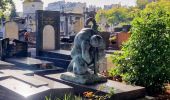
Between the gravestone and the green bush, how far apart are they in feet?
23.2

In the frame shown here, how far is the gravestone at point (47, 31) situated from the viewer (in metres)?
14.6

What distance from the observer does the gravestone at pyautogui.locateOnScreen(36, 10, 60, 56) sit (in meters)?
14.6

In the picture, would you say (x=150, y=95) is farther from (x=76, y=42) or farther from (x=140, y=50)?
(x=76, y=42)

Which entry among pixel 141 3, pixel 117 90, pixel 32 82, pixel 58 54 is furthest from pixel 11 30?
pixel 141 3

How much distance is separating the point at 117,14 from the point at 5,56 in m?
Result: 69.5

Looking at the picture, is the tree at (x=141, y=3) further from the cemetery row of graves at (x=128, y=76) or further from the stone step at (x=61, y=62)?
the cemetery row of graves at (x=128, y=76)

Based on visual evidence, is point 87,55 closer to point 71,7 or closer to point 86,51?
point 86,51

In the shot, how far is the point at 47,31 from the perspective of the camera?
49.2ft

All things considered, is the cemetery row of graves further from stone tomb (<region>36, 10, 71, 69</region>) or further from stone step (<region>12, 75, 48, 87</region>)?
stone tomb (<region>36, 10, 71, 69</region>)

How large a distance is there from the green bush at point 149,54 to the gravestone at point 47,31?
709cm

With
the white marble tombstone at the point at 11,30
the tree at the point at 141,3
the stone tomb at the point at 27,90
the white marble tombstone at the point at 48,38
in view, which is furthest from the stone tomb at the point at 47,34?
the tree at the point at 141,3

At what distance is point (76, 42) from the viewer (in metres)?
7.42

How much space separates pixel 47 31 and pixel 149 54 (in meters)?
8.04

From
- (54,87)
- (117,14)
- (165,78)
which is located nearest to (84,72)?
(54,87)
